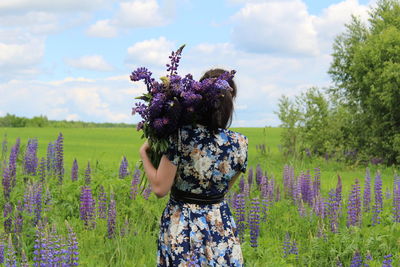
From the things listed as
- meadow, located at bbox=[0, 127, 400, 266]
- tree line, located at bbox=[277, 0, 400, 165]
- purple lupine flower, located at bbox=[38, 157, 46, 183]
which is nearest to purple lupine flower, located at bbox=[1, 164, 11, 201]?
meadow, located at bbox=[0, 127, 400, 266]

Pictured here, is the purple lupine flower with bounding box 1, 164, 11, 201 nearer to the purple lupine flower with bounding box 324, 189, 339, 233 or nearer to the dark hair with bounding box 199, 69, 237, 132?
the dark hair with bounding box 199, 69, 237, 132

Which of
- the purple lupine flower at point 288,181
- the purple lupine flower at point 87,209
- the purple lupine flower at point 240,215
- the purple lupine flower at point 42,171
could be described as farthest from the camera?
the purple lupine flower at point 288,181

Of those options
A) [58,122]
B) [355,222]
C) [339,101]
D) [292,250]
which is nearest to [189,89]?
[292,250]

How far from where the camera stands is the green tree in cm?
1723

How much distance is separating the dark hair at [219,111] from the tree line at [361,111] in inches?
527

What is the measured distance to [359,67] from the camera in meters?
18.5

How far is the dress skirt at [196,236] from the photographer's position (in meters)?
3.81

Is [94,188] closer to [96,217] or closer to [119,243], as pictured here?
[96,217]

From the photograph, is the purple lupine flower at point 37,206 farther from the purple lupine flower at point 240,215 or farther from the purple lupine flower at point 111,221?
the purple lupine flower at point 240,215

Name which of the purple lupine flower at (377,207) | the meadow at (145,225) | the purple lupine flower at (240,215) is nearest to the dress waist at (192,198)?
the meadow at (145,225)

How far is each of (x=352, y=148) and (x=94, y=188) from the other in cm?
1385

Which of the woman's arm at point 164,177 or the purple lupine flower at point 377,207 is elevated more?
the woman's arm at point 164,177

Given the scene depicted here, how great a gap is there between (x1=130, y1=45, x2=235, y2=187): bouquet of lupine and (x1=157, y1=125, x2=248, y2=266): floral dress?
111 mm

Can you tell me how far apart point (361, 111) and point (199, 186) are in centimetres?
1750
